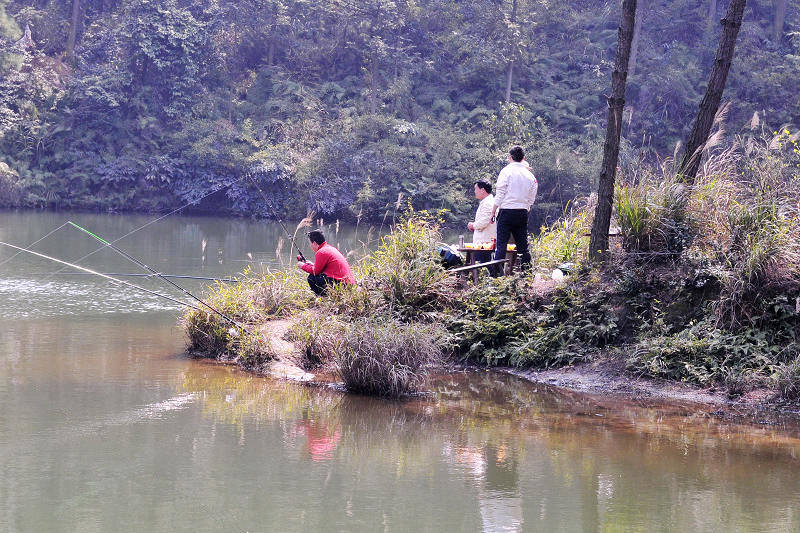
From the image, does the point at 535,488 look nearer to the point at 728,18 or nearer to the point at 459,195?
the point at 728,18

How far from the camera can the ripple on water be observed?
13.0 m

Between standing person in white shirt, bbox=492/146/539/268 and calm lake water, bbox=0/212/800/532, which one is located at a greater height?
standing person in white shirt, bbox=492/146/539/268

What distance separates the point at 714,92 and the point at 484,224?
306 centimetres

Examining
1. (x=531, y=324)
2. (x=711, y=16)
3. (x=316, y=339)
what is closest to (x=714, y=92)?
(x=531, y=324)

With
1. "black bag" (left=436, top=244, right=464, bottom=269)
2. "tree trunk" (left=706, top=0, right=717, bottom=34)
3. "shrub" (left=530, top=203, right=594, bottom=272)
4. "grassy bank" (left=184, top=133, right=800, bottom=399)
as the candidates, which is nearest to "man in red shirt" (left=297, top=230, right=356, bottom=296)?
"grassy bank" (left=184, top=133, right=800, bottom=399)

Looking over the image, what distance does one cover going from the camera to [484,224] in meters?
11.2

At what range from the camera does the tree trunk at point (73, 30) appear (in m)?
37.2

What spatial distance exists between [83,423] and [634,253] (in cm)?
585

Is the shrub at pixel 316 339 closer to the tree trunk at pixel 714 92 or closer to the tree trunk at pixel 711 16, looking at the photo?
the tree trunk at pixel 714 92

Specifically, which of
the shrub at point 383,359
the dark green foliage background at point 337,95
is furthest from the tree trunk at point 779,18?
the shrub at point 383,359

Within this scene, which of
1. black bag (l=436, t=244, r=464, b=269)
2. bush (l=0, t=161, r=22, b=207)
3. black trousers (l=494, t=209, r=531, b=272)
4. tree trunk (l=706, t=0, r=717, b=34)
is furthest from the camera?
tree trunk (l=706, t=0, r=717, b=34)

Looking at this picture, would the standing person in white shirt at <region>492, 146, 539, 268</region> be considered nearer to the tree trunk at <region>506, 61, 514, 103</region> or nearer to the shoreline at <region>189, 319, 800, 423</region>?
the shoreline at <region>189, 319, 800, 423</region>

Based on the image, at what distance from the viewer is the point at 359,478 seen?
6238 millimetres

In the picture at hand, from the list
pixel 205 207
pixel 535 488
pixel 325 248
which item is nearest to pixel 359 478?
pixel 535 488
